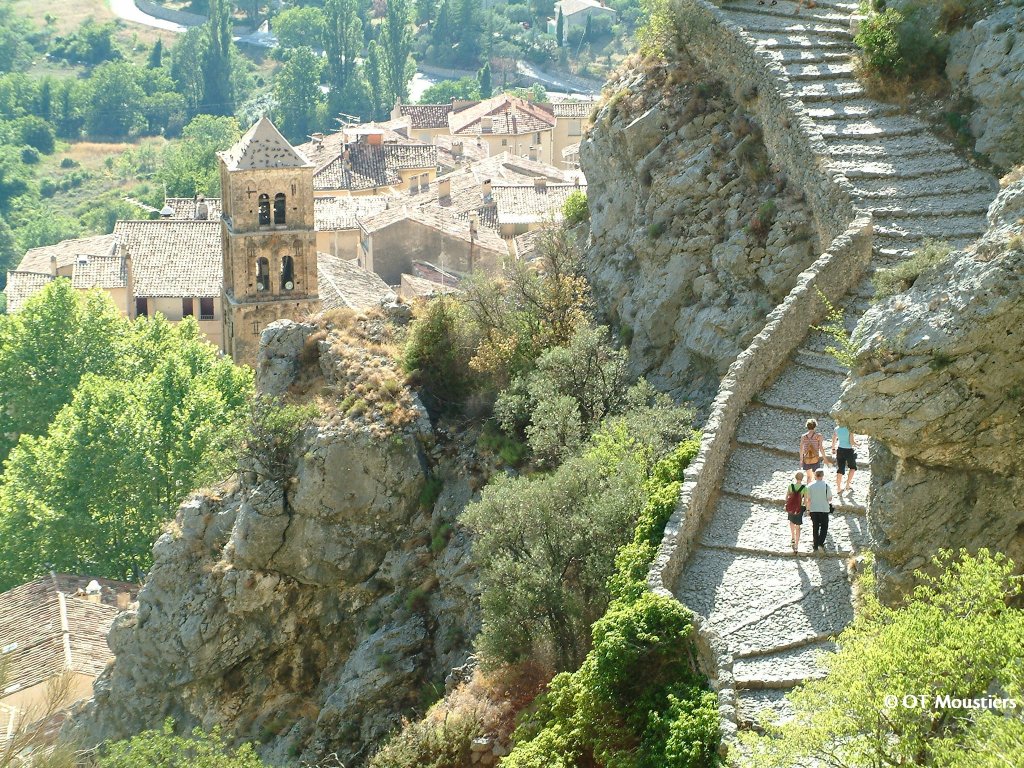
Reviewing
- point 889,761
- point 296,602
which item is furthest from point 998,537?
point 296,602

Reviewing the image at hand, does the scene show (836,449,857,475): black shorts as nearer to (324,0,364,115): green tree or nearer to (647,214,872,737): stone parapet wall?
(647,214,872,737): stone parapet wall

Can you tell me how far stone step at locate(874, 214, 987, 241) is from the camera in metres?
27.2

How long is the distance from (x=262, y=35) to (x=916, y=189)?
176524mm

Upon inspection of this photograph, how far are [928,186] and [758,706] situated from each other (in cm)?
1380

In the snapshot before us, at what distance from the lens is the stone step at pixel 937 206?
2786 centimetres

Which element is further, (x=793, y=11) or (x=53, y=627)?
(x=53, y=627)

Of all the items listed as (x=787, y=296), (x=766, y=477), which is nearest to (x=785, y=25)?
(x=787, y=296)

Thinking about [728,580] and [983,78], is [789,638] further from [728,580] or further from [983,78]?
[983,78]

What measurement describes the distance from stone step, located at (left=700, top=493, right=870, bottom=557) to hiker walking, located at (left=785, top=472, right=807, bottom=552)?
38 centimetres

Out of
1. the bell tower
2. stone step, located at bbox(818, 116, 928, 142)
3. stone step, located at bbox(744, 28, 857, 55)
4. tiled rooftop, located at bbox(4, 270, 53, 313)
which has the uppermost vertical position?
stone step, located at bbox(744, 28, 857, 55)

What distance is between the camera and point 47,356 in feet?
211

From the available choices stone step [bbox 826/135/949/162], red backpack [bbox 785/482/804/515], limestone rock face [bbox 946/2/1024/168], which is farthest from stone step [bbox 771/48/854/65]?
red backpack [bbox 785/482/804/515]

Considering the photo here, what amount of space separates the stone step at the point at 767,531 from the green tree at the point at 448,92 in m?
134

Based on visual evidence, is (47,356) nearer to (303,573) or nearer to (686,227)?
(303,573)
